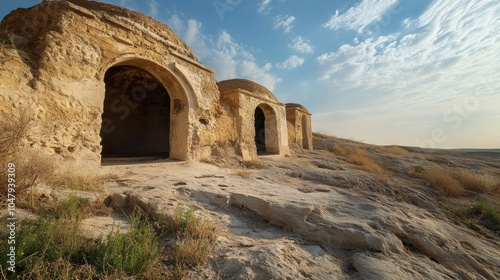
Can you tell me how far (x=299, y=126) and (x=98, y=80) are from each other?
11.2 meters

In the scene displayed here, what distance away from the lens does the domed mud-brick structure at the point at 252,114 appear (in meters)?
8.34

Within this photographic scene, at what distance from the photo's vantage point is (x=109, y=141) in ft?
35.0

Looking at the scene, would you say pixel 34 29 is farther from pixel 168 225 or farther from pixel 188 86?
pixel 168 225

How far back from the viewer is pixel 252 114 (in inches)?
355

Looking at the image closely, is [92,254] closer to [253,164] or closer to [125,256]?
[125,256]

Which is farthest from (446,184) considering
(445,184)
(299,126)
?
(299,126)

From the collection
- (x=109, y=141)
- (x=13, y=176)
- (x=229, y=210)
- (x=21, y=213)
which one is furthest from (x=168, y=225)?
(x=109, y=141)

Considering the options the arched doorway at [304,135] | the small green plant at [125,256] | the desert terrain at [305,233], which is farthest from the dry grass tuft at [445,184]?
the small green plant at [125,256]

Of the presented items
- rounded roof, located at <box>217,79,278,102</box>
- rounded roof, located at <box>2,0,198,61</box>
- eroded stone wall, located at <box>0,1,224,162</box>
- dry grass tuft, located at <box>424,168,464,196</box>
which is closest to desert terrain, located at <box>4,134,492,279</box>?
eroded stone wall, located at <box>0,1,224,162</box>

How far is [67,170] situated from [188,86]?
3.79 m

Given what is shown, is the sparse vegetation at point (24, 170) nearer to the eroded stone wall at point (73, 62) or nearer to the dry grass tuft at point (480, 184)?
the eroded stone wall at point (73, 62)

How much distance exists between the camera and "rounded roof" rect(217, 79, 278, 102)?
A: 1001cm

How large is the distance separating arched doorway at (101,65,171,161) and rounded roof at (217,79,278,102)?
9.79ft

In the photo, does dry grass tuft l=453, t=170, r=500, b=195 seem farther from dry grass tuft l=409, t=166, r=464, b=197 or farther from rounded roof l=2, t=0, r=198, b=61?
rounded roof l=2, t=0, r=198, b=61
